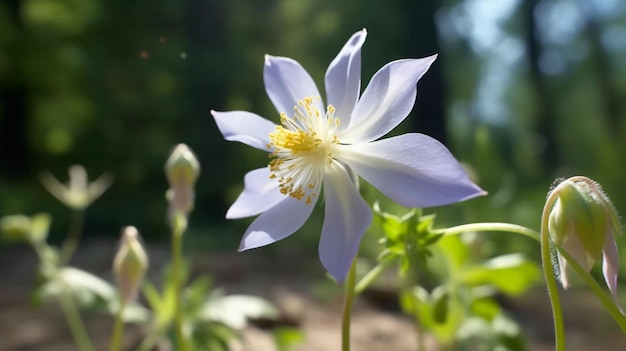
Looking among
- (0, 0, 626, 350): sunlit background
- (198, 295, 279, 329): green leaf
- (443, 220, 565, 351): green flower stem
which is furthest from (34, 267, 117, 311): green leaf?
(0, 0, 626, 350): sunlit background

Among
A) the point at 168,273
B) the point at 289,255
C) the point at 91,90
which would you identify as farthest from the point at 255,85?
the point at 168,273

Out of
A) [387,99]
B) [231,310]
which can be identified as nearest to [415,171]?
[387,99]

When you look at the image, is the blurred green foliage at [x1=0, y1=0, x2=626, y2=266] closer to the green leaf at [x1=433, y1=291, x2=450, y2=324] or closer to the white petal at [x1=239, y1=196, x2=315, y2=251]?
the green leaf at [x1=433, y1=291, x2=450, y2=324]

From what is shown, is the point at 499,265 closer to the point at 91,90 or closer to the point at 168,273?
the point at 168,273

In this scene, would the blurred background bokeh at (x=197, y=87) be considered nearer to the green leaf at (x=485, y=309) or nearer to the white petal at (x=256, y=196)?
the green leaf at (x=485, y=309)

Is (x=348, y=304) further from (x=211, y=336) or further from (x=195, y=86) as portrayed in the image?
(x=195, y=86)
